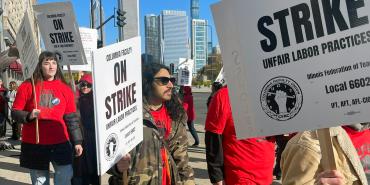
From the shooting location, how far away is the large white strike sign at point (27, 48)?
5.38 meters

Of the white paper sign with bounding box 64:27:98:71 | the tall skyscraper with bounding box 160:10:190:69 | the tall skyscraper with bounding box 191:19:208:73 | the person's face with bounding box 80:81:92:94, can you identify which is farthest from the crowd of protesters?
the tall skyscraper with bounding box 191:19:208:73

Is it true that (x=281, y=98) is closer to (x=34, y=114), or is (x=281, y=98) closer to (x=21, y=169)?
(x=34, y=114)

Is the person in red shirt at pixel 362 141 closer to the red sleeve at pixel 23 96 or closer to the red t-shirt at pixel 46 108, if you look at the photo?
the red t-shirt at pixel 46 108

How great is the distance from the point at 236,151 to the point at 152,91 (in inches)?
36.8

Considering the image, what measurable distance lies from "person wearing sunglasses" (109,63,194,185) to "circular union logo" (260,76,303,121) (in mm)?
1516

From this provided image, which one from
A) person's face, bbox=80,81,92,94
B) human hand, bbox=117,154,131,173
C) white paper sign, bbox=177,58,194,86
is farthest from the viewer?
white paper sign, bbox=177,58,194,86

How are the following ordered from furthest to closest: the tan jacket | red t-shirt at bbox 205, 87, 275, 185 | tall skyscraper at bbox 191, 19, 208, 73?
tall skyscraper at bbox 191, 19, 208, 73 → red t-shirt at bbox 205, 87, 275, 185 → the tan jacket

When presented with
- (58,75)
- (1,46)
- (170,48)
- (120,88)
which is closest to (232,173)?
(120,88)

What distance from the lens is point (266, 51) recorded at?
2.30 metres

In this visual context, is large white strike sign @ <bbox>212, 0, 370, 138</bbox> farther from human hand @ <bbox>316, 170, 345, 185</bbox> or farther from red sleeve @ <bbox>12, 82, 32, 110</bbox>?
red sleeve @ <bbox>12, 82, 32, 110</bbox>

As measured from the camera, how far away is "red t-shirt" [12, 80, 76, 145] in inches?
217

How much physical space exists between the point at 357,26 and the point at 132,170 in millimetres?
1985

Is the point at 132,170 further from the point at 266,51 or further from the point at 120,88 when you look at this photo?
the point at 266,51

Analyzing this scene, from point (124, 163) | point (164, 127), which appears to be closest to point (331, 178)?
point (124, 163)
